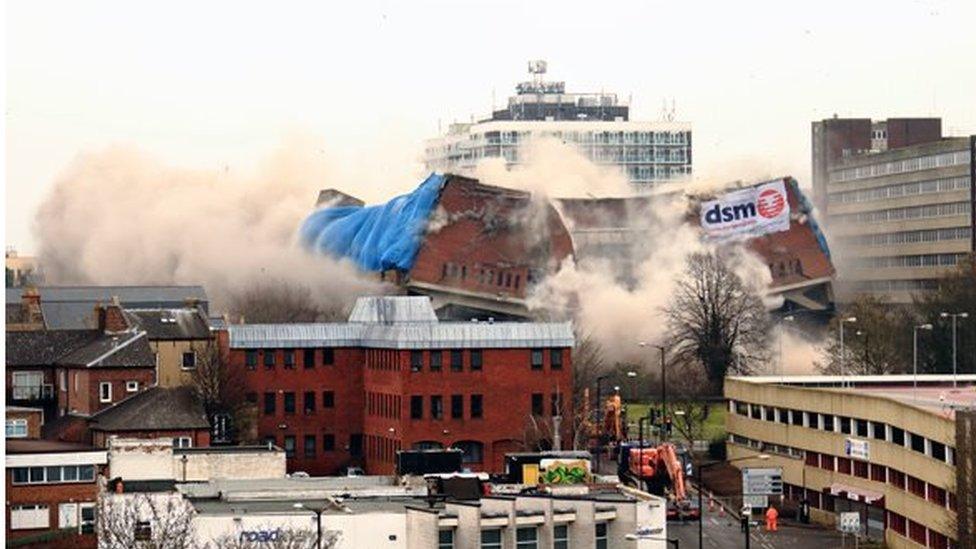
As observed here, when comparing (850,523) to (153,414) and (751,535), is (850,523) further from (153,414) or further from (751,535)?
(153,414)

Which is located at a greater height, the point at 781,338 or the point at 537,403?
the point at 781,338

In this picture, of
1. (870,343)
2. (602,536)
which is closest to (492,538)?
(602,536)

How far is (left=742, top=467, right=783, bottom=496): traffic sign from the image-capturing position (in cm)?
7769

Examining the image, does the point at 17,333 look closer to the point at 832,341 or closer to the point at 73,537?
the point at 73,537

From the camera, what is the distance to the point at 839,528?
72750mm

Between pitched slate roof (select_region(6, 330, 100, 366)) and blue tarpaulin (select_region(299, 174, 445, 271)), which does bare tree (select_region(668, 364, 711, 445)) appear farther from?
pitched slate roof (select_region(6, 330, 100, 366))

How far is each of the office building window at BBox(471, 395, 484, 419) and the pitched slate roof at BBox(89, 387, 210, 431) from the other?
11703mm

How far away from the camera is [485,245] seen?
126062 millimetres

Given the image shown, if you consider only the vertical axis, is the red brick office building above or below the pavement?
above

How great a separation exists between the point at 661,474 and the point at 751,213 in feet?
189

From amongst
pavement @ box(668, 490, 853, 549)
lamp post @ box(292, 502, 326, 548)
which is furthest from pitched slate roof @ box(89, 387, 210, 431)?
lamp post @ box(292, 502, 326, 548)

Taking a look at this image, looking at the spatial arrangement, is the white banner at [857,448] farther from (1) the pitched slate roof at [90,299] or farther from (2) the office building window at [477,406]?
(1) the pitched slate roof at [90,299]

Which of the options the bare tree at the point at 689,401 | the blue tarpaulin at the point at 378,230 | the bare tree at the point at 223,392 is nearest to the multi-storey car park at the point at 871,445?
the bare tree at the point at 689,401

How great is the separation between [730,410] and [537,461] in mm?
33656
